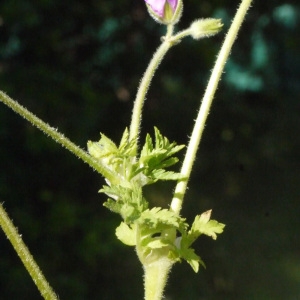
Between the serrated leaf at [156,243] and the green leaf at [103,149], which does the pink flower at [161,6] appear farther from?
the serrated leaf at [156,243]

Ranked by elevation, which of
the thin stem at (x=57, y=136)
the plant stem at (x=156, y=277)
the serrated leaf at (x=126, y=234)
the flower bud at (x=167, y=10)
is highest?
the flower bud at (x=167, y=10)

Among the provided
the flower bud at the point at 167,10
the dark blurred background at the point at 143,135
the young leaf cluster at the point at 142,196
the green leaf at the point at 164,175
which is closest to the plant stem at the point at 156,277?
the young leaf cluster at the point at 142,196

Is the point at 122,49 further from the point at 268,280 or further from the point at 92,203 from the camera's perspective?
the point at 268,280

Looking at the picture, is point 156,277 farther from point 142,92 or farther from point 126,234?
point 142,92

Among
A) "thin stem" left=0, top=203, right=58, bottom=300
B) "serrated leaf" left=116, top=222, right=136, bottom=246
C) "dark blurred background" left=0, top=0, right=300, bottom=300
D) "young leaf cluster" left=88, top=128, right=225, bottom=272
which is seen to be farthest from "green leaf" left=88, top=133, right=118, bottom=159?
"dark blurred background" left=0, top=0, right=300, bottom=300

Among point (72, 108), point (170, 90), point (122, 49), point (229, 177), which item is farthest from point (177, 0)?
point (229, 177)

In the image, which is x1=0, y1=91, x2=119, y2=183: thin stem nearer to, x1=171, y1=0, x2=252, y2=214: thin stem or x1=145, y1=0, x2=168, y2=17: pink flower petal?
x1=171, y1=0, x2=252, y2=214: thin stem
